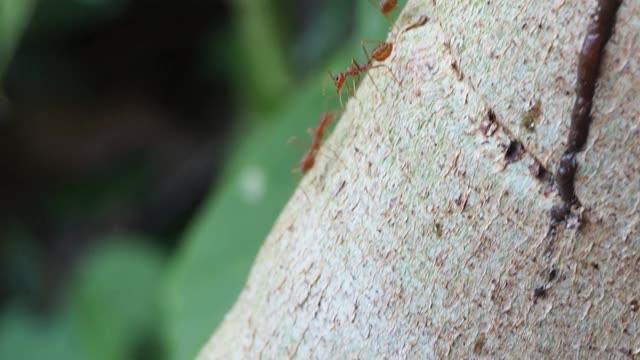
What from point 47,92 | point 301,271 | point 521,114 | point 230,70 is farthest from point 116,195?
point 521,114

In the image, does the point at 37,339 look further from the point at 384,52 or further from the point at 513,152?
the point at 513,152

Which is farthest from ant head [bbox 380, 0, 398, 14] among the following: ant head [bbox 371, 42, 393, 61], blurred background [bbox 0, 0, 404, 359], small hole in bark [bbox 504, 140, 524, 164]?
blurred background [bbox 0, 0, 404, 359]

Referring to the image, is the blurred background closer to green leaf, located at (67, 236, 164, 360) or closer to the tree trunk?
green leaf, located at (67, 236, 164, 360)

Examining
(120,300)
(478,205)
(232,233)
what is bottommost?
(120,300)

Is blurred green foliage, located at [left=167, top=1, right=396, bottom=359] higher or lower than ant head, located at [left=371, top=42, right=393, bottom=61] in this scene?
lower

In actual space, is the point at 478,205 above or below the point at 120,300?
above

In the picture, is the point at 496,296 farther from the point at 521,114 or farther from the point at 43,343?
the point at 43,343

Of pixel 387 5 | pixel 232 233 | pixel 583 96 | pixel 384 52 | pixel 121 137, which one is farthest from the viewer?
pixel 121 137

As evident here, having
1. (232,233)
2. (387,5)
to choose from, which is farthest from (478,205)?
(232,233)

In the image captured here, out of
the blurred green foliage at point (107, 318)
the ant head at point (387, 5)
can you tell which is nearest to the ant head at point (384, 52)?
the ant head at point (387, 5)
